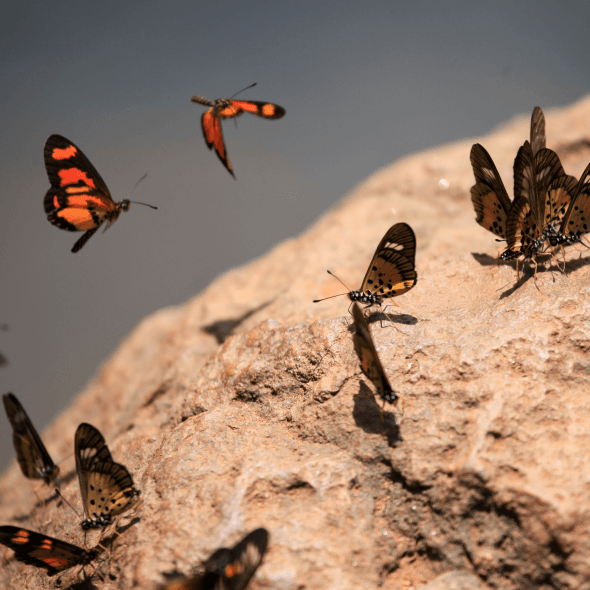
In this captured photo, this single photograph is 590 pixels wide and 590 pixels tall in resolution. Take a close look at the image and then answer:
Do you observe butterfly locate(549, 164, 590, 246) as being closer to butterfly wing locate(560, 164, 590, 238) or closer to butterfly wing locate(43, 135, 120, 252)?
butterfly wing locate(560, 164, 590, 238)

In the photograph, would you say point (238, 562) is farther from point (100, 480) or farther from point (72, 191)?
point (72, 191)

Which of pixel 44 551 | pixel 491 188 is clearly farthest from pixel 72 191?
pixel 491 188

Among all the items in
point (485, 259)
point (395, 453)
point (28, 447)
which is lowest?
point (28, 447)

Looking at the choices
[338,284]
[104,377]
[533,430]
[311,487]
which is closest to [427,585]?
[311,487]

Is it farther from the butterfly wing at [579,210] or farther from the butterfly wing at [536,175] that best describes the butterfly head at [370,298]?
the butterfly wing at [579,210]

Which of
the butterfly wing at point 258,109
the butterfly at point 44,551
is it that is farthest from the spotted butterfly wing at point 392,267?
the butterfly at point 44,551

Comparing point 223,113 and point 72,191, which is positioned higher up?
point 223,113
